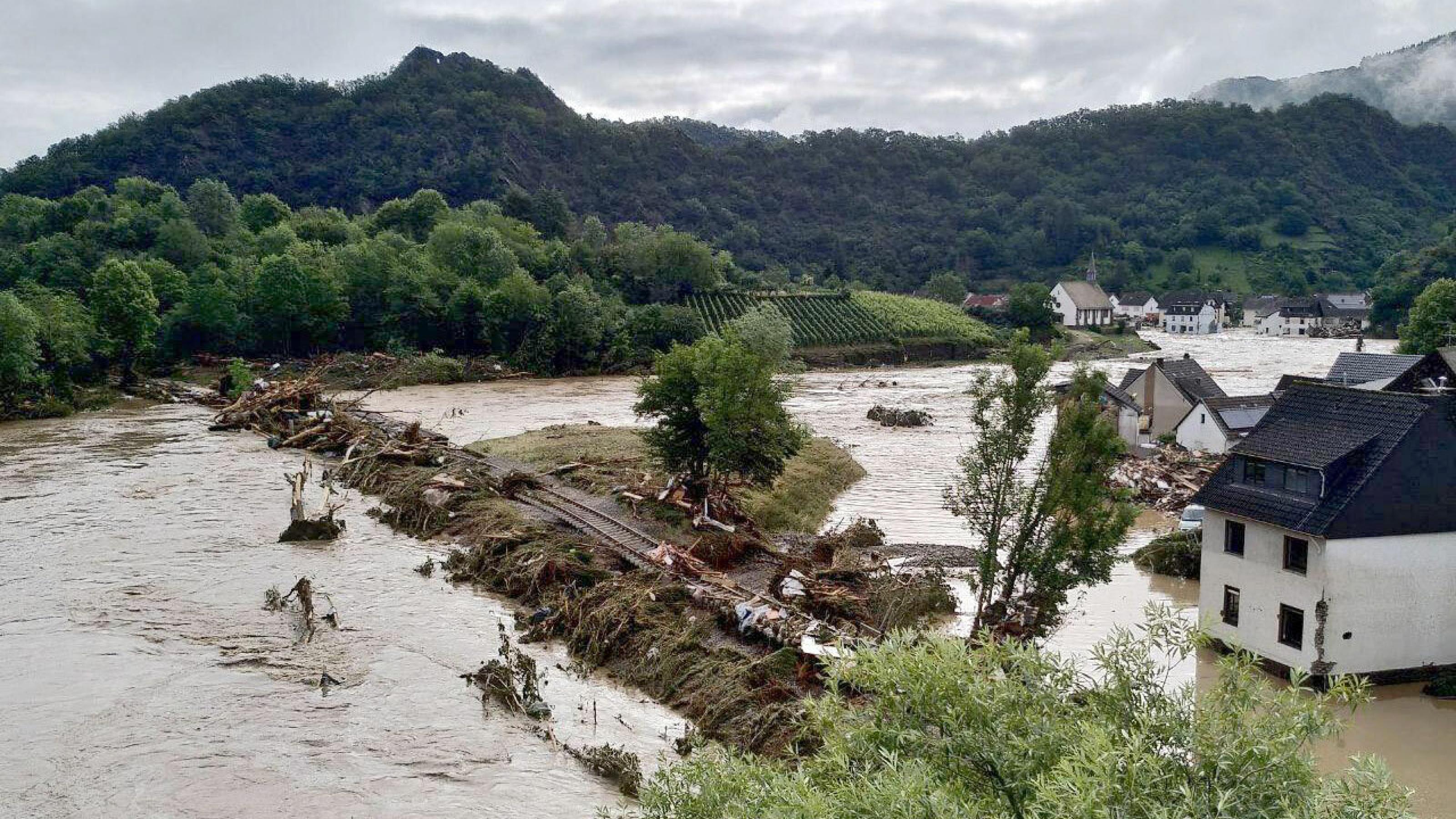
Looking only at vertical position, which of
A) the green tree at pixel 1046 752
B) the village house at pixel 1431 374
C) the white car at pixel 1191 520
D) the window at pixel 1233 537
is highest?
the village house at pixel 1431 374

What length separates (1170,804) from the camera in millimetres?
5953

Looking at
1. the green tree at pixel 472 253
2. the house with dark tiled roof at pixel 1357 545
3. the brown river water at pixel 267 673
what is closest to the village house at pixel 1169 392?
the brown river water at pixel 267 673

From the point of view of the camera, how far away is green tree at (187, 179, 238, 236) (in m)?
87.5

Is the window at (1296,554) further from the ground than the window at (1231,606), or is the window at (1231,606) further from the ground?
the window at (1296,554)

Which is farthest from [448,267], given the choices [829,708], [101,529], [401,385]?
[829,708]

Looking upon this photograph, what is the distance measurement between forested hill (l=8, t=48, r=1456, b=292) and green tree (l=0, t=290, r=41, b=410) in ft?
265

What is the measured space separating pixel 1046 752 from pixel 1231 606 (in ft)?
45.9

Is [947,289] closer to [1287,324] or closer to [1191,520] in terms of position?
[1287,324]

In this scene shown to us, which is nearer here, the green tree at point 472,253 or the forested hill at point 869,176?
the green tree at point 472,253

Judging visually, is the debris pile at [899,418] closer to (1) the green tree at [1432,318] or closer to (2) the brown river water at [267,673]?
(2) the brown river water at [267,673]

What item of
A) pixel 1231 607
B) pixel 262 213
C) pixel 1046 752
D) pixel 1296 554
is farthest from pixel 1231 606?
pixel 262 213

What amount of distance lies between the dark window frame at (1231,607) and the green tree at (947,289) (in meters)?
104

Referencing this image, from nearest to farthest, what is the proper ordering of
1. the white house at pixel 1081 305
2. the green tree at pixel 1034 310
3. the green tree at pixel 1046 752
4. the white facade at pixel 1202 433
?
the green tree at pixel 1046 752, the white facade at pixel 1202 433, the green tree at pixel 1034 310, the white house at pixel 1081 305

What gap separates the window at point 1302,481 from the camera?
17562mm
